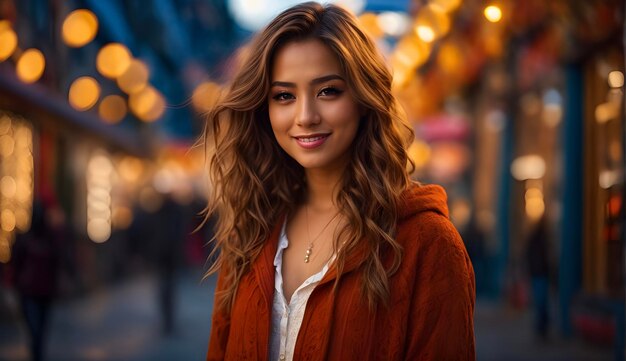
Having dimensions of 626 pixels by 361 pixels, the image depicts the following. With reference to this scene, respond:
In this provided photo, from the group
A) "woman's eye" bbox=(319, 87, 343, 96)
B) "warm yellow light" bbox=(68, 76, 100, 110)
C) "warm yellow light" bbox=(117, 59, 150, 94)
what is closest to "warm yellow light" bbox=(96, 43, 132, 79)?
"warm yellow light" bbox=(117, 59, 150, 94)

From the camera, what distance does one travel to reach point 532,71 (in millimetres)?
13461

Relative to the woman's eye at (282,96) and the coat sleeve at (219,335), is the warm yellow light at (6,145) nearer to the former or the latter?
the coat sleeve at (219,335)

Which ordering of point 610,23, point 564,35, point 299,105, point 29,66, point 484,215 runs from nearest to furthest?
point 299,105, point 610,23, point 29,66, point 564,35, point 484,215

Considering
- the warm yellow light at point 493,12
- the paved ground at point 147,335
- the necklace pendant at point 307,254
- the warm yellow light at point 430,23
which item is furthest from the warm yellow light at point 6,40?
the necklace pendant at point 307,254

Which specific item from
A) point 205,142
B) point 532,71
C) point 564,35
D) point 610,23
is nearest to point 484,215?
point 532,71

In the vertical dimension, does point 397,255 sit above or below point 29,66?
below

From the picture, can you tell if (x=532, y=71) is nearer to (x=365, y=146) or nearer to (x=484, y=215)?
(x=484, y=215)

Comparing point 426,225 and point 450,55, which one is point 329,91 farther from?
point 450,55

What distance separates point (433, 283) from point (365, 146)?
558 millimetres

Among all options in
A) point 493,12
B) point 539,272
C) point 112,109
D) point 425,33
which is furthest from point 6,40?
point 112,109

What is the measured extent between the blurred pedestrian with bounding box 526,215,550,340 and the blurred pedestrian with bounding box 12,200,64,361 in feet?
21.4

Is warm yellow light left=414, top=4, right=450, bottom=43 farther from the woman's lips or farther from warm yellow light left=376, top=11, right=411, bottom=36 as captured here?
the woman's lips

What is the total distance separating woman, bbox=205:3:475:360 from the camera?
2.17 m

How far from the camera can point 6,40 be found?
9.05 metres
